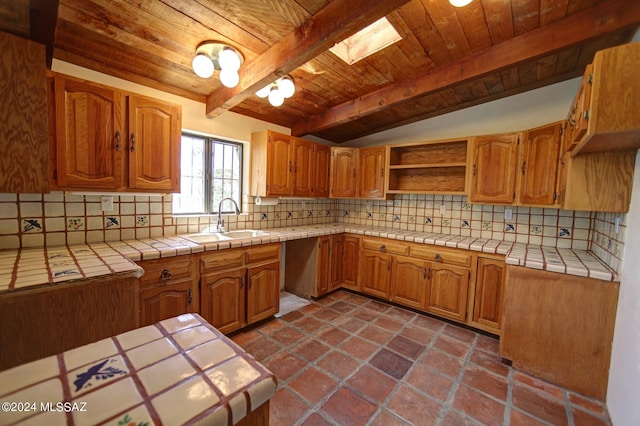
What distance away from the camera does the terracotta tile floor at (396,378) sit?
5.30 ft

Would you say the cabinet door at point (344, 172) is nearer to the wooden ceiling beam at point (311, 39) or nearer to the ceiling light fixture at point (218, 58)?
the wooden ceiling beam at point (311, 39)

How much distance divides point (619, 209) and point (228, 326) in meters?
3.04

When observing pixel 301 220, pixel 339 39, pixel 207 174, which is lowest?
pixel 301 220

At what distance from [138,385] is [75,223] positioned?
2.00 metres

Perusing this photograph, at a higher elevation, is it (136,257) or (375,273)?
(136,257)

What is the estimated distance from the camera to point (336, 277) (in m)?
3.51

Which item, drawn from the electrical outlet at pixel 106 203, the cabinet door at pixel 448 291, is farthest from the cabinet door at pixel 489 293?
the electrical outlet at pixel 106 203

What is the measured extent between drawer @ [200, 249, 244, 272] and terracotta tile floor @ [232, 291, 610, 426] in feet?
2.31

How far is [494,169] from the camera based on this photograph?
2.62 meters

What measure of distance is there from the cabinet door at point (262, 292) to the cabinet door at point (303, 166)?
3.38 feet

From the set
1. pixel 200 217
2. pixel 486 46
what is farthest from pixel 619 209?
pixel 200 217

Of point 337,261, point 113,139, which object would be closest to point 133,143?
point 113,139

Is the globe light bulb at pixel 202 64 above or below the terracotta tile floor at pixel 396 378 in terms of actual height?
above

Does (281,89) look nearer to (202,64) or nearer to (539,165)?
(202,64)
